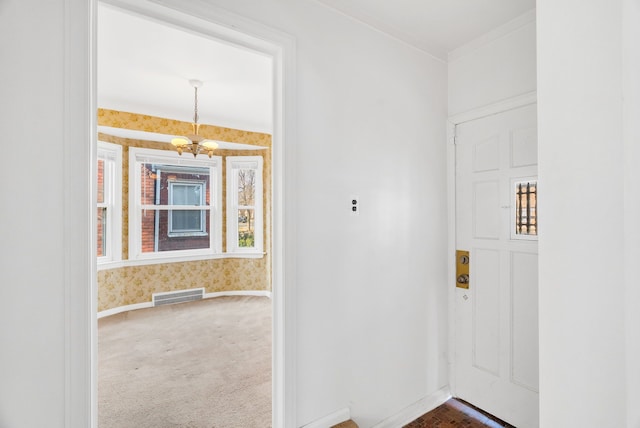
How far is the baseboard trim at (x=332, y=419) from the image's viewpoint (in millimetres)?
1660

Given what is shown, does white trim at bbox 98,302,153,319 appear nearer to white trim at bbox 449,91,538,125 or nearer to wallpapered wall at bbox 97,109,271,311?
wallpapered wall at bbox 97,109,271,311

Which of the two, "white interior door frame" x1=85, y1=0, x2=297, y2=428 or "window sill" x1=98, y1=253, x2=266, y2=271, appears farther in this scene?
"window sill" x1=98, y1=253, x2=266, y2=271

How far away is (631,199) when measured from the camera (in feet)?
1.80

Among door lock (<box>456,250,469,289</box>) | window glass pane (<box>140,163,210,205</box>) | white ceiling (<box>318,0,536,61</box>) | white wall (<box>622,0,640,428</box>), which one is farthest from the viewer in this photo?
window glass pane (<box>140,163,210,205</box>)

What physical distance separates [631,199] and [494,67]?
79.2 inches

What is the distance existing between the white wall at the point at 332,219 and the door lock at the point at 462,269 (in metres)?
0.13

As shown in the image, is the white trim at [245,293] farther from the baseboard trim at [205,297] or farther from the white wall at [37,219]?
the white wall at [37,219]

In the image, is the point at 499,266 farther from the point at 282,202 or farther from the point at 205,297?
the point at 205,297

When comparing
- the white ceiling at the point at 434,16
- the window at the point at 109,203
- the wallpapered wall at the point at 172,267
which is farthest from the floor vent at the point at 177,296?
the white ceiling at the point at 434,16

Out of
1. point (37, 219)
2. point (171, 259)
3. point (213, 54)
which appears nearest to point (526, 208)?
point (37, 219)

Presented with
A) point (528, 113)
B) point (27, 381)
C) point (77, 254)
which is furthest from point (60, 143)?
point (528, 113)

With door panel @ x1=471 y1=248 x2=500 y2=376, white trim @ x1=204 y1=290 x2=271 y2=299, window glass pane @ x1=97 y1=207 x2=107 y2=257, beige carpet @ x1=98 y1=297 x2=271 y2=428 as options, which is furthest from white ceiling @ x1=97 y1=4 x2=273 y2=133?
white trim @ x1=204 y1=290 x2=271 y2=299

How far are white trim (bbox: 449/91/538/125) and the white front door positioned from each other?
4 cm

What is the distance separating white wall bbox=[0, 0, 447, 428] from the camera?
1.05m
